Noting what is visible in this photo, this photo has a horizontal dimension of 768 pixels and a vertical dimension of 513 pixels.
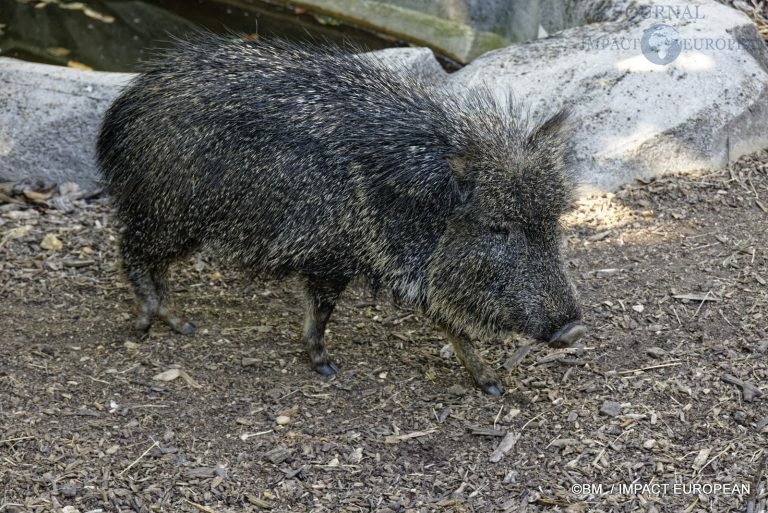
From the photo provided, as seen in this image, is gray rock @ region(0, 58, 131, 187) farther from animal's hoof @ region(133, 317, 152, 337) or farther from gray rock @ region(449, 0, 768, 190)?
gray rock @ region(449, 0, 768, 190)

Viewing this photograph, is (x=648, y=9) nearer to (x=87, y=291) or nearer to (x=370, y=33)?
(x=370, y=33)

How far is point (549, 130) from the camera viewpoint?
468cm

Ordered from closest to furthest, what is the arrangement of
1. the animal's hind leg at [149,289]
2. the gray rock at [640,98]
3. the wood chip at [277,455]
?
the wood chip at [277,455]
the animal's hind leg at [149,289]
the gray rock at [640,98]

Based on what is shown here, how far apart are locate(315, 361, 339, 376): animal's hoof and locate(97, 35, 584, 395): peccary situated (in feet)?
0.04

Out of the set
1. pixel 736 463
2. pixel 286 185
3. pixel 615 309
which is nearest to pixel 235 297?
pixel 286 185

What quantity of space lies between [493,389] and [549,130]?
1315 millimetres

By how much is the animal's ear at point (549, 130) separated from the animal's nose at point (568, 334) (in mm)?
899

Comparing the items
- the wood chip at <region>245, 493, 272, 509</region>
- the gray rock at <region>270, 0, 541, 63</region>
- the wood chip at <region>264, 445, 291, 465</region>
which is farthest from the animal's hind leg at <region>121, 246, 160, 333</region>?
the gray rock at <region>270, 0, 541, 63</region>

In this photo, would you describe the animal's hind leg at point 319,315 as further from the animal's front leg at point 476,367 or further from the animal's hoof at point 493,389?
the animal's hoof at point 493,389

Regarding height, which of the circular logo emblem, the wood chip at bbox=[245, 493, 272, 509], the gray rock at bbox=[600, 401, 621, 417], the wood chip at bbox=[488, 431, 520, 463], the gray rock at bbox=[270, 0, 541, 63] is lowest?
the wood chip at bbox=[245, 493, 272, 509]

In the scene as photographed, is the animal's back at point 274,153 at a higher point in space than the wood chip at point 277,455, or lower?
higher

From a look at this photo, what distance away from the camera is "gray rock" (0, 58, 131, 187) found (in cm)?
638

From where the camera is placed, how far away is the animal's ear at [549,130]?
4.64 m

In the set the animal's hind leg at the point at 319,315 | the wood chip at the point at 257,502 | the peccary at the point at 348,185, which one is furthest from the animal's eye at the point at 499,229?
the wood chip at the point at 257,502
